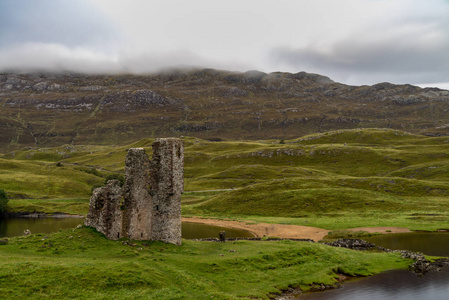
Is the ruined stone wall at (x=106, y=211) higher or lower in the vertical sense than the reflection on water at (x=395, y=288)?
higher

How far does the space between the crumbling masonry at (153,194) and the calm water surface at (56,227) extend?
2706 cm

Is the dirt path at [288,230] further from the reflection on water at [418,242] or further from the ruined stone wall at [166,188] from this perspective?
the ruined stone wall at [166,188]

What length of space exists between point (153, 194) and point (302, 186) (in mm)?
73333

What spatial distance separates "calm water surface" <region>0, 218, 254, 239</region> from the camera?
6981 centimetres

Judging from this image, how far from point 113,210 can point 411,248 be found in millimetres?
45409

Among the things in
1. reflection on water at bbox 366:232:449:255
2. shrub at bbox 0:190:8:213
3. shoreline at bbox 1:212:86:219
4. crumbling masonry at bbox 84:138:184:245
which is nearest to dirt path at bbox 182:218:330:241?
reflection on water at bbox 366:232:449:255

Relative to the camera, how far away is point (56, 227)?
3206 inches

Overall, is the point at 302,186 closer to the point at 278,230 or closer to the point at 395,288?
the point at 278,230

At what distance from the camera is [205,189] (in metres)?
134

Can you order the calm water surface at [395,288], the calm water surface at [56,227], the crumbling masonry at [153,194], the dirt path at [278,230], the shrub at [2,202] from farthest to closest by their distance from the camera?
the shrub at [2,202]
the calm water surface at [56,227]
the dirt path at [278,230]
the crumbling masonry at [153,194]
the calm water surface at [395,288]

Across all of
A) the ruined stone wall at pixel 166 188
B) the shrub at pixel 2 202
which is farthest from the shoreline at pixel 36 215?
the ruined stone wall at pixel 166 188

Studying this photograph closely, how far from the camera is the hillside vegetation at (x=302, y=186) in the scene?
84875mm

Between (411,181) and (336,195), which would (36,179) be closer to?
(336,195)

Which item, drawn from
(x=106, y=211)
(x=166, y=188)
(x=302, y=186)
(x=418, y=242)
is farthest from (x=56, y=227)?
(x=418, y=242)
